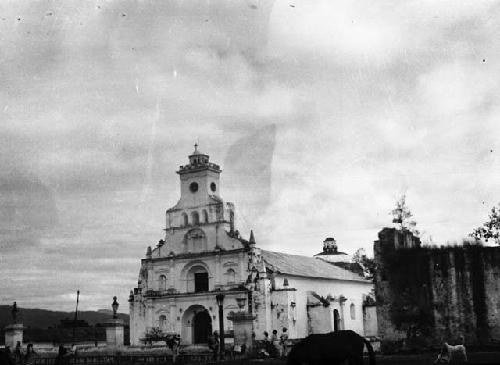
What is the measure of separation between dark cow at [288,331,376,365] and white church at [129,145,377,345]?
30.7 m

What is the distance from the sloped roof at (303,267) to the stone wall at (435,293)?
692 inches

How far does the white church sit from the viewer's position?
45.5 meters

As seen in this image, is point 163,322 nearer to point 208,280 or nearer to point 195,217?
point 208,280

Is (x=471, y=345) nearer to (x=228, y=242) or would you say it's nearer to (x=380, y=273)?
(x=380, y=273)

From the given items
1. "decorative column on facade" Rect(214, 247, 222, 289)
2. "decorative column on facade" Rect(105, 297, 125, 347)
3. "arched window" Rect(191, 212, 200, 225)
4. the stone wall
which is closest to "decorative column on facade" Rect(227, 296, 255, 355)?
the stone wall

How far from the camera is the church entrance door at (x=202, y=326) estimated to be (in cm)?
4716

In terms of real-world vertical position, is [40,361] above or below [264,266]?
below

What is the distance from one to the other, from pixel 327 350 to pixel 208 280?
110 feet

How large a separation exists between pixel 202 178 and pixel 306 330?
43.5 feet

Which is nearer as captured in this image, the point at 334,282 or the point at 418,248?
the point at 418,248

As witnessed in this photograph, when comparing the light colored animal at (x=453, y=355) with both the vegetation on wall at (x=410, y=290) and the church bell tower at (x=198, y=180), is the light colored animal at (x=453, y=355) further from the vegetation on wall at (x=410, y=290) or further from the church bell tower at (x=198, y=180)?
the church bell tower at (x=198, y=180)

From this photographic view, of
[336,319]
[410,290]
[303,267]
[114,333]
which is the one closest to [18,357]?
[114,333]

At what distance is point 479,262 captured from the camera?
1105 inches

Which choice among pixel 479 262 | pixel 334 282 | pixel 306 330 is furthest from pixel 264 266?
pixel 479 262
